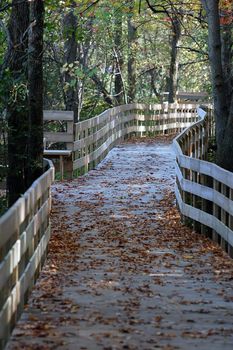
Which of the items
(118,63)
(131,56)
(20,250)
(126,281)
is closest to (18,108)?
(126,281)

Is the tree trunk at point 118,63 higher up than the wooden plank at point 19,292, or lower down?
higher up

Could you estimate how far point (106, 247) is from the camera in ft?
39.3

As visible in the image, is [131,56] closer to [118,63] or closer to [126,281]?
[118,63]

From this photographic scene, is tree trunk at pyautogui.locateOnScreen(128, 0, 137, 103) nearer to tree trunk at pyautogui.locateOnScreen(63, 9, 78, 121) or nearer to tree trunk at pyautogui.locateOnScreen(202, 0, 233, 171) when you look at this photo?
tree trunk at pyautogui.locateOnScreen(63, 9, 78, 121)

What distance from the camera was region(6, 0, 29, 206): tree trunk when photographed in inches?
585

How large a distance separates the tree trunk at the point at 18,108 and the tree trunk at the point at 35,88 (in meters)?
0.17

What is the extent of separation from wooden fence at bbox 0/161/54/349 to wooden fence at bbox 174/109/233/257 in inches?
99.2

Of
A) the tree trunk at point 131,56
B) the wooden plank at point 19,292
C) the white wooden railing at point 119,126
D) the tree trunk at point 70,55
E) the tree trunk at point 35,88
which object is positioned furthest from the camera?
the tree trunk at point 131,56

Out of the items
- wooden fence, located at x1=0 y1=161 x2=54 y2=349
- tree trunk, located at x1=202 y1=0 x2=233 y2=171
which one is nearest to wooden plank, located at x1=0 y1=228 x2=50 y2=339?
wooden fence, located at x1=0 y1=161 x2=54 y2=349

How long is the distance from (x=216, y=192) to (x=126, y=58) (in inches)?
1127

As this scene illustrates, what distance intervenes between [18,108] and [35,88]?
494 millimetres

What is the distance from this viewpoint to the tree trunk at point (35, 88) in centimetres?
1408

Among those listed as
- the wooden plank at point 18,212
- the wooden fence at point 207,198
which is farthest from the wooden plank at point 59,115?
the wooden plank at point 18,212

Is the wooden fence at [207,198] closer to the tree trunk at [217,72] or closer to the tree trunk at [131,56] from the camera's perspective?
the tree trunk at [217,72]
